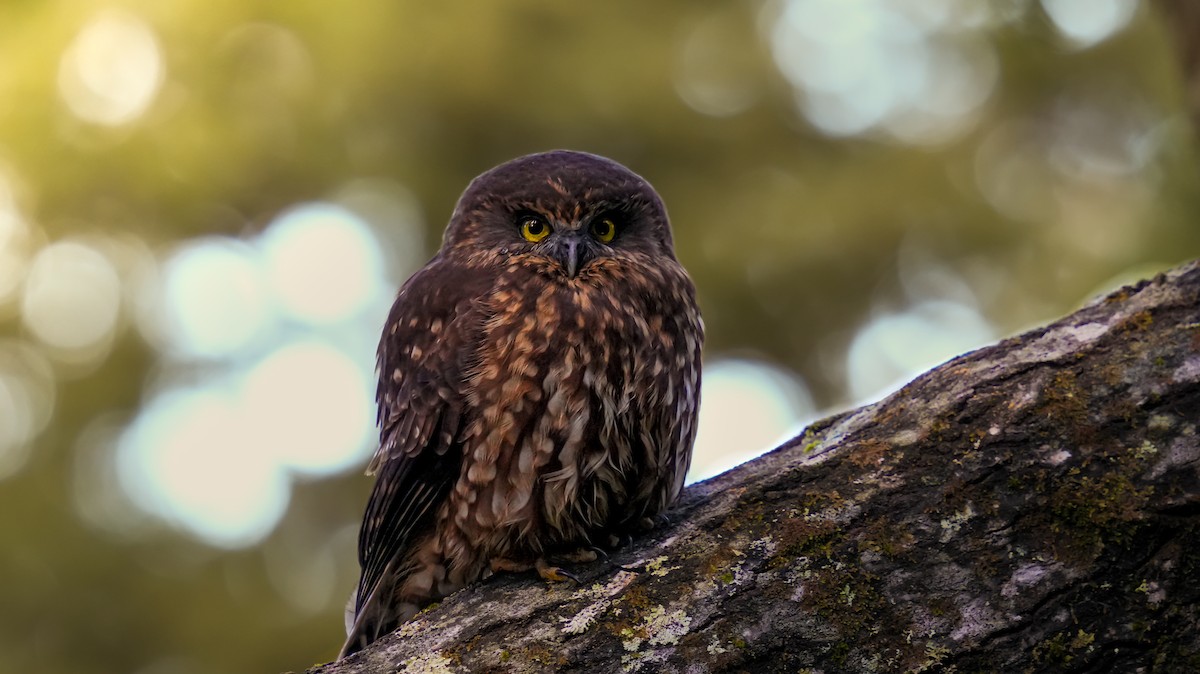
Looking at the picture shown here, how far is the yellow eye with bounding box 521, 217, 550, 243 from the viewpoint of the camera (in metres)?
3.15

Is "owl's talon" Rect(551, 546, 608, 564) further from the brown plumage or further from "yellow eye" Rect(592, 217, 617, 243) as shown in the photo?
"yellow eye" Rect(592, 217, 617, 243)

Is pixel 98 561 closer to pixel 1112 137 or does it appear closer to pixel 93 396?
pixel 93 396

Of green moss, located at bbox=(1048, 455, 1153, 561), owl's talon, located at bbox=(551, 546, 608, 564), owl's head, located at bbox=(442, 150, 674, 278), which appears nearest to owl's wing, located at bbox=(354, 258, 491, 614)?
owl's head, located at bbox=(442, 150, 674, 278)

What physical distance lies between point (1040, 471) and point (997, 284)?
469 cm

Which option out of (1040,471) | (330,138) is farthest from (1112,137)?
(1040,471)

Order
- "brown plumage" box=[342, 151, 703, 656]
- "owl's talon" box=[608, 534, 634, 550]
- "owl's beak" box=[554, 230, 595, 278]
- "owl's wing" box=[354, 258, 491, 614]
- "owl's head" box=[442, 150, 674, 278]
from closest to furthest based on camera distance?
"owl's talon" box=[608, 534, 634, 550] < "brown plumage" box=[342, 151, 703, 656] < "owl's wing" box=[354, 258, 491, 614] < "owl's beak" box=[554, 230, 595, 278] < "owl's head" box=[442, 150, 674, 278]

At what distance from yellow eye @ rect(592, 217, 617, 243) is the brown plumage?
24mm

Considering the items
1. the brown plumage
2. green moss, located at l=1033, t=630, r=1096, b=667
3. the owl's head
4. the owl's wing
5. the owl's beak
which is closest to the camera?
green moss, located at l=1033, t=630, r=1096, b=667

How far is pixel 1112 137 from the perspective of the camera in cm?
663

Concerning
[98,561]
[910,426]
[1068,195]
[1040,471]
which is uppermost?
[1068,195]

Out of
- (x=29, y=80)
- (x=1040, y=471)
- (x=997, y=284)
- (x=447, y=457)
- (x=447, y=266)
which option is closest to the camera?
(x=1040, y=471)

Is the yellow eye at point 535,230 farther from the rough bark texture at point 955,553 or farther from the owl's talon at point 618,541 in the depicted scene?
the rough bark texture at point 955,553

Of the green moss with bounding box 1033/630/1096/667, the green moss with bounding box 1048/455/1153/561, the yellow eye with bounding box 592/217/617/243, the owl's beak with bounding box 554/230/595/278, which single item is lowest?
the green moss with bounding box 1033/630/1096/667

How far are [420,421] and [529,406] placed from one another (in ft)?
1.06
